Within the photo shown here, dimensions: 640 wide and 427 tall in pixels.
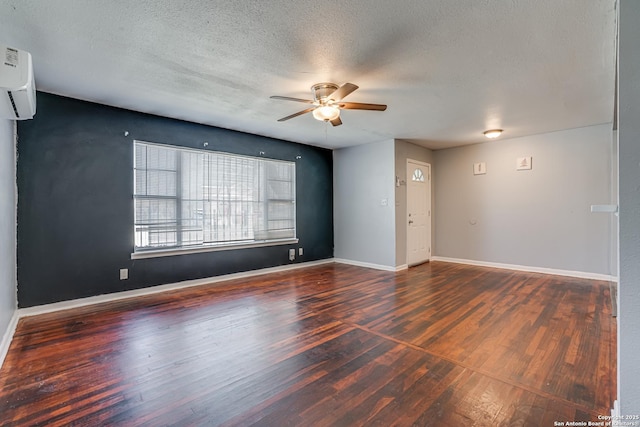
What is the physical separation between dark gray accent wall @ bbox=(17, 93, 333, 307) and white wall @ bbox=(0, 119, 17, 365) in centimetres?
18

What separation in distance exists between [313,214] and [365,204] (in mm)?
1062

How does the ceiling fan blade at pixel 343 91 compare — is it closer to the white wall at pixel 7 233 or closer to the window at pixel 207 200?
the window at pixel 207 200

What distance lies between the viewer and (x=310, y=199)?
19.9 ft

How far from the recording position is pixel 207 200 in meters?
4.58

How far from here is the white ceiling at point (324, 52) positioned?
192 cm

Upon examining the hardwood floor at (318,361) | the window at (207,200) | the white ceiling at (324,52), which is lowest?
the hardwood floor at (318,361)

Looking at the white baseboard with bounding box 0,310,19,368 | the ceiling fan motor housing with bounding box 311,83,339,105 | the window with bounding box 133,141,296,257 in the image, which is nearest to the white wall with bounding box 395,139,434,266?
the window with bounding box 133,141,296,257

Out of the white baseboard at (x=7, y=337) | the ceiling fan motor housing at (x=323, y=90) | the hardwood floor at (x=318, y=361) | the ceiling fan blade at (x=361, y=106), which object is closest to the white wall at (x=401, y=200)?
the hardwood floor at (x=318, y=361)

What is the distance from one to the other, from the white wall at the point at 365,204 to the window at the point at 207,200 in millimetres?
1122

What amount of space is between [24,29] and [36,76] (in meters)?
0.96

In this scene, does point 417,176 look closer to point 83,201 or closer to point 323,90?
point 323,90

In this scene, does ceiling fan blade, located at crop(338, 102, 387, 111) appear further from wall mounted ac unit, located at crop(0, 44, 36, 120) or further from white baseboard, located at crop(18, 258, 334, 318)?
white baseboard, located at crop(18, 258, 334, 318)

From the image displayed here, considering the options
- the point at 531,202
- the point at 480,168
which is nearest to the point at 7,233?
the point at 480,168

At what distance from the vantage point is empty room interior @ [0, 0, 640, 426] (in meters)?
1.79
